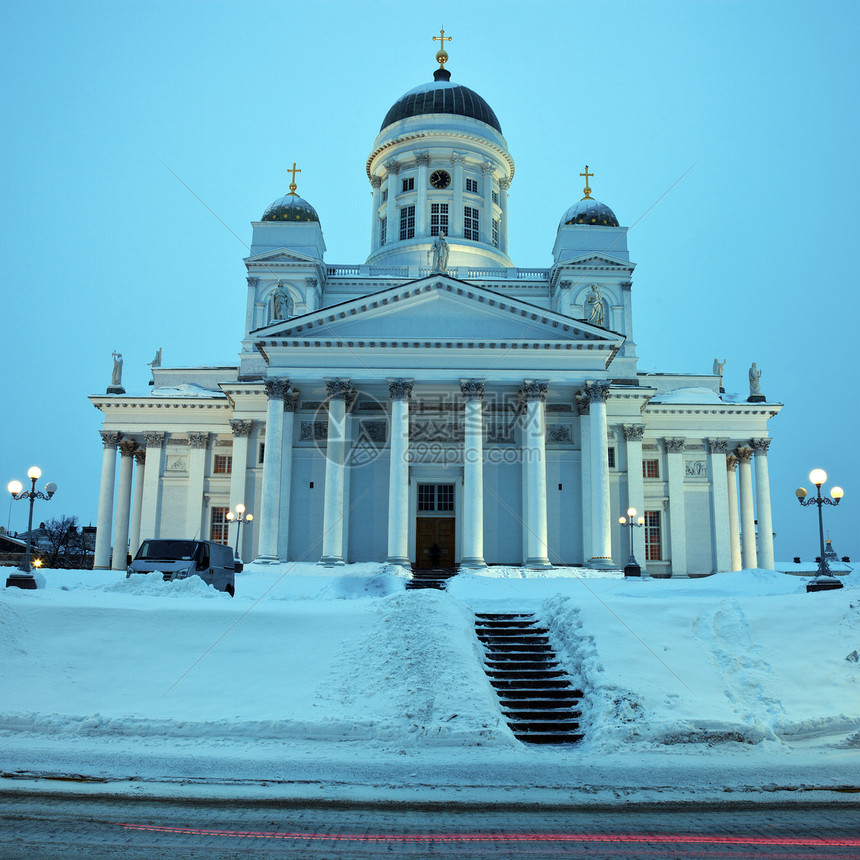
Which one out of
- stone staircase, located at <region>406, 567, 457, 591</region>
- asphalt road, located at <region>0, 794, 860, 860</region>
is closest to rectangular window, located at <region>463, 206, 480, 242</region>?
stone staircase, located at <region>406, 567, 457, 591</region>

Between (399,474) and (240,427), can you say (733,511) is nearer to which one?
(399,474)

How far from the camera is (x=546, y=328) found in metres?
34.7

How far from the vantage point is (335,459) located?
34.0 m

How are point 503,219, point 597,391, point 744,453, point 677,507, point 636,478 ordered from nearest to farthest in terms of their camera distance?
point 597,391
point 636,478
point 677,507
point 744,453
point 503,219

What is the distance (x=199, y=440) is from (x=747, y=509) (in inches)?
1203

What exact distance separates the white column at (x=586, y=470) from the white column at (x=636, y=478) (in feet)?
21.3

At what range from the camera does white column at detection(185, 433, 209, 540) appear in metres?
43.4

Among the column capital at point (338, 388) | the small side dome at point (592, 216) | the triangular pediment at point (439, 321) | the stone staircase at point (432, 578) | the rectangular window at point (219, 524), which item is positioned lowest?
the stone staircase at point (432, 578)

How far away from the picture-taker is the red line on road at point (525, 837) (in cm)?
809

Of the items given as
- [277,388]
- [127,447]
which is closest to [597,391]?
[277,388]

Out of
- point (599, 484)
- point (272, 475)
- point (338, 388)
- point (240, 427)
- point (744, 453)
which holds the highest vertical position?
point (338, 388)

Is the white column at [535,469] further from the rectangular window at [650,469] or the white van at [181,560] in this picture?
the white van at [181,560]

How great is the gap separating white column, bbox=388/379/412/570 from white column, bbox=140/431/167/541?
16.3 m

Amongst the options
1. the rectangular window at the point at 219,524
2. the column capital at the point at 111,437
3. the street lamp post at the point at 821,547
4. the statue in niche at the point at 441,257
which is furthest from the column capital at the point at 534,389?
the column capital at the point at 111,437
